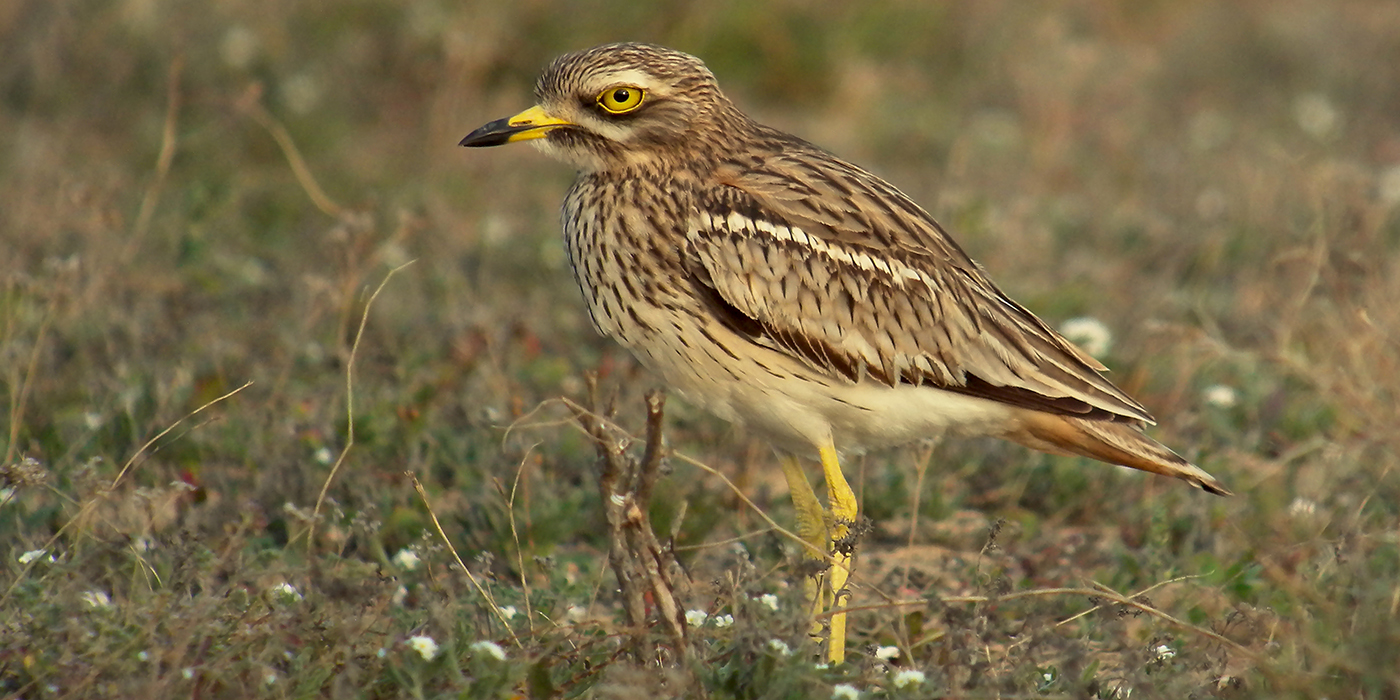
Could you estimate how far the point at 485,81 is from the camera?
29.8ft

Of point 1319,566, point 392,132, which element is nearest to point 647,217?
point 1319,566

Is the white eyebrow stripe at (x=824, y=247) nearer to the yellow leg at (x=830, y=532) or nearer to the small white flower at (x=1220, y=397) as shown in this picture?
the yellow leg at (x=830, y=532)

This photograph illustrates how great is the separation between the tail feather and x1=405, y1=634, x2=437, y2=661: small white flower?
187 cm

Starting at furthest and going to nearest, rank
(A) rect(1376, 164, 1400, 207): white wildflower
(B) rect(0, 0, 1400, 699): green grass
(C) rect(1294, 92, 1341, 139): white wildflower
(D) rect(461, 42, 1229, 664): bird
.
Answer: (C) rect(1294, 92, 1341, 139): white wildflower < (A) rect(1376, 164, 1400, 207): white wildflower < (D) rect(461, 42, 1229, 664): bird < (B) rect(0, 0, 1400, 699): green grass

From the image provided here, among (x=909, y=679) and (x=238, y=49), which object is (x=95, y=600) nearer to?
(x=909, y=679)

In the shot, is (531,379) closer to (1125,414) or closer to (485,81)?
(1125,414)

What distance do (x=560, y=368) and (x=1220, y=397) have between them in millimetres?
2438

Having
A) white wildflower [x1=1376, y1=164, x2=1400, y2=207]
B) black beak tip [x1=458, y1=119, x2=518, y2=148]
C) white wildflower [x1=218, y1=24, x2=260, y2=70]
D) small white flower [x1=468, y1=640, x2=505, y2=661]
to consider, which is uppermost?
black beak tip [x1=458, y1=119, x2=518, y2=148]

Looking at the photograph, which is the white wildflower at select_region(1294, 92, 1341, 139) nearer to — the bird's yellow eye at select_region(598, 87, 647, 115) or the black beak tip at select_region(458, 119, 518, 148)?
the bird's yellow eye at select_region(598, 87, 647, 115)

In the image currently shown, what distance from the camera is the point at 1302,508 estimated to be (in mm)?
4625

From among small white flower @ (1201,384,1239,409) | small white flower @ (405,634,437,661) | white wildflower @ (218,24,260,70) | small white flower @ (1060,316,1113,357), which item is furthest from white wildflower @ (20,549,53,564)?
white wildflower @ (218,24,260,70)

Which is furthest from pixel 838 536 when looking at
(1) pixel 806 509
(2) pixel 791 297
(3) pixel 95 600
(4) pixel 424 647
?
(3) pixel 95 600

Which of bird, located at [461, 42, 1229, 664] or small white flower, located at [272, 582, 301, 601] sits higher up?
bird, located at [461, 42, 1229, 664]

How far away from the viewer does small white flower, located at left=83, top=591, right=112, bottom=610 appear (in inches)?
130
